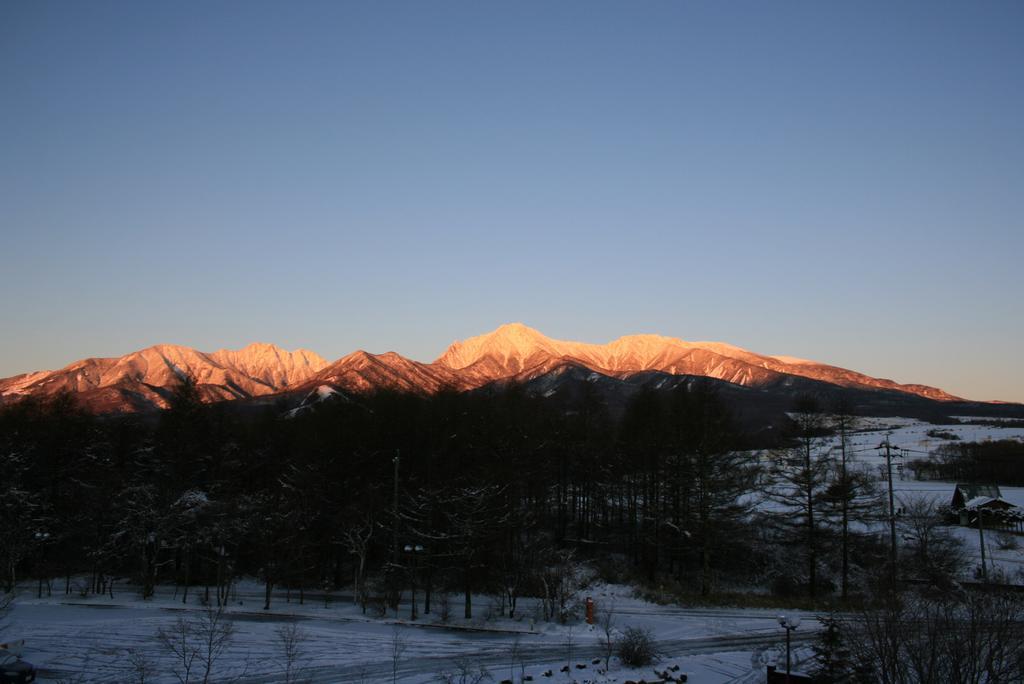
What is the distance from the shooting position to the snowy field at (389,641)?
2227cm

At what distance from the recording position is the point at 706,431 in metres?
38.2

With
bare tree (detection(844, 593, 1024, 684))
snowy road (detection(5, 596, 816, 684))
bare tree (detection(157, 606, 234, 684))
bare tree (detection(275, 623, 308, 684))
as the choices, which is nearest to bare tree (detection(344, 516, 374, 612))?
snowy road (detection(5, 596, 816, 684))

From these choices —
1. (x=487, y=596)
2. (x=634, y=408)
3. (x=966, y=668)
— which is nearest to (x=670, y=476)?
(x=634, y=408)

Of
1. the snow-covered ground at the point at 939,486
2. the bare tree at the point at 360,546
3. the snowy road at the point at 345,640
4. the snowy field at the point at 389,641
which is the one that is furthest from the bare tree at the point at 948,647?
the bare tree at the point at 360,546

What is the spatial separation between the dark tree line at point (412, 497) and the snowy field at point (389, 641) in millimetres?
2472

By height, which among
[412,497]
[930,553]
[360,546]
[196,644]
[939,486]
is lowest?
[196,644]

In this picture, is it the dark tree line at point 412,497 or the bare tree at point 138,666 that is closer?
the bare tree at point 138,666

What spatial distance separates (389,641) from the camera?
27125 mm

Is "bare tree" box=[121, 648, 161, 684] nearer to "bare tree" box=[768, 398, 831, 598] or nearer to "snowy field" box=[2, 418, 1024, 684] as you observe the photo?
"snowy field" box=[2, 418, 1024, 684]

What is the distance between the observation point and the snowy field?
2227 cm

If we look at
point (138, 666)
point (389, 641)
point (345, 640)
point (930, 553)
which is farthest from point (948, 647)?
point (930, 553)

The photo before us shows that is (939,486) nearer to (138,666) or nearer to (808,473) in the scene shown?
(808,473)

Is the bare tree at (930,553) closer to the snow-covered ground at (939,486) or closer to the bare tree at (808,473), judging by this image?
the snow-covered ground at (939,486)

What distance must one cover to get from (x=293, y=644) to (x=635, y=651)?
11429 mm
